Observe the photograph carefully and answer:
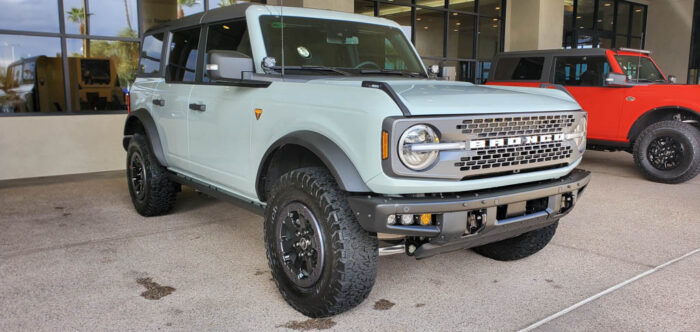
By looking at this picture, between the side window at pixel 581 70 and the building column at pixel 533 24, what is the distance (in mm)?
5643

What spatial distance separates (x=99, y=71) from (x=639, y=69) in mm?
7974

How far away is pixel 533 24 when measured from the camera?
13.4 metres

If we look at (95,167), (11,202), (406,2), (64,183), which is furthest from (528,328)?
(406,2)

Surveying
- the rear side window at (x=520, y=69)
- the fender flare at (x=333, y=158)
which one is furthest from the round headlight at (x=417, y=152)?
the rear side window at (x=520, y=69)

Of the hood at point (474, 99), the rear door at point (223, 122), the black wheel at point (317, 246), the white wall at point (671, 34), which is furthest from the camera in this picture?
the white wall at point (671, 34)

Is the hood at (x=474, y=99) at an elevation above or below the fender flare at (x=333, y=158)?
above

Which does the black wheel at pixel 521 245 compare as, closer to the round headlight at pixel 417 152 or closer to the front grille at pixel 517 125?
the front grille at pixel 517 125

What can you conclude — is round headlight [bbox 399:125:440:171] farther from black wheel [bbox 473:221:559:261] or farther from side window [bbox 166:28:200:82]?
side window [bbox 166:28:200:82]

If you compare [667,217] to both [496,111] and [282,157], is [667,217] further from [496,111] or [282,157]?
[282,157]

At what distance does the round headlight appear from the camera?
2510mm

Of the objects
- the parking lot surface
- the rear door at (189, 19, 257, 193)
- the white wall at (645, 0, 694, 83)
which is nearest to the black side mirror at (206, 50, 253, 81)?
the rear door at (189, 19, 257, 193)

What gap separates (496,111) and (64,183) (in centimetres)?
630

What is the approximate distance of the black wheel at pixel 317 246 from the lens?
2715 mm

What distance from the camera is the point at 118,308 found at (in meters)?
3.11
